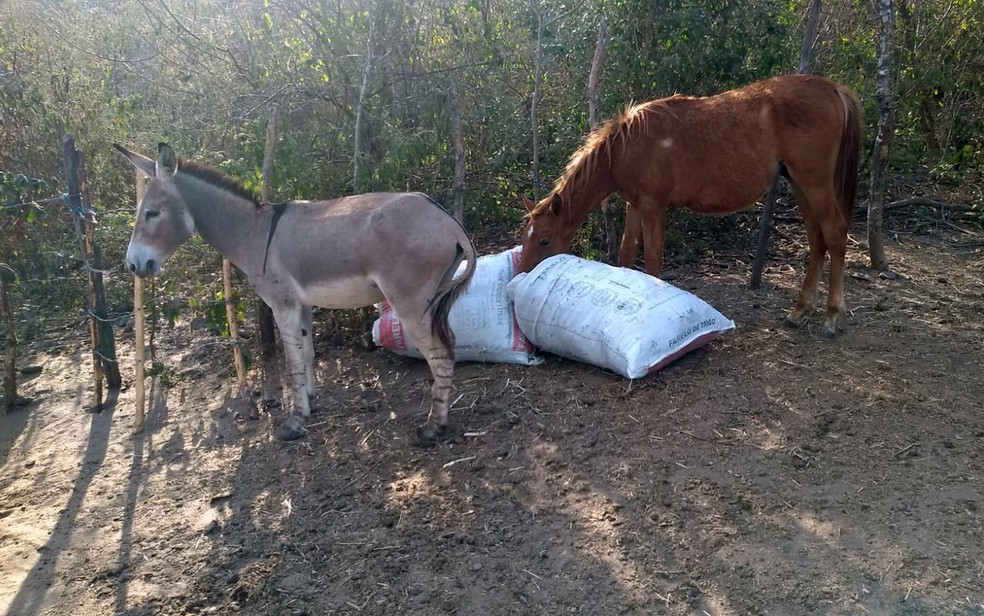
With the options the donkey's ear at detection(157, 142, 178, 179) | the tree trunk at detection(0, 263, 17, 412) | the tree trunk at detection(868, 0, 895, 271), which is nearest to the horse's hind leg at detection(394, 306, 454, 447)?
the donkey's ear at detection(157, 142, 178, 179)

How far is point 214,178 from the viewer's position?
430 centimetres

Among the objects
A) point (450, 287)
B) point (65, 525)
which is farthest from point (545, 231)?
point (65, 525)

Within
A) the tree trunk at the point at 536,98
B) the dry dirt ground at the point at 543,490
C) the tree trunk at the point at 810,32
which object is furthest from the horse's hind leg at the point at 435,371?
the tree trunk at the point at 810,32

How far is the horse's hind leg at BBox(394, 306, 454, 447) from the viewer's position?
4.09 metres

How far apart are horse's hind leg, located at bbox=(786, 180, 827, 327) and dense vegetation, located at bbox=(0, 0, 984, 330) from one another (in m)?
2.01

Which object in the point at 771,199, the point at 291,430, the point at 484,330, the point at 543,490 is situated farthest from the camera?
the point at 771,199

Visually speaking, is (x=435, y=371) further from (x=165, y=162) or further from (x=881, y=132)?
(x=881, y=132)

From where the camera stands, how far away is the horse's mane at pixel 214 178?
4246 millimetres

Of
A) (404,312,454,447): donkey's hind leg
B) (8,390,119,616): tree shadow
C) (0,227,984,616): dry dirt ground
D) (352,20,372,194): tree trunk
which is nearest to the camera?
(0,227,984,616): dry dirt ground

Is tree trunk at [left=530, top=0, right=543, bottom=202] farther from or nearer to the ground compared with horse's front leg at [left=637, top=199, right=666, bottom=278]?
farther from the ground

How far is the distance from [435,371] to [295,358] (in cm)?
93

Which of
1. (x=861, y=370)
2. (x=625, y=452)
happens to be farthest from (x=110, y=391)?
(x=861, y=370)

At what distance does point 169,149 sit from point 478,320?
2.32 m

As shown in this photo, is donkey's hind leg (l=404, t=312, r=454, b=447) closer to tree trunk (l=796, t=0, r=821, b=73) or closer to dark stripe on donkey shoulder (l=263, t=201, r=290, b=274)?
dark stripe on donkey shoulder (l=263, t=201, r=290, b=274)
